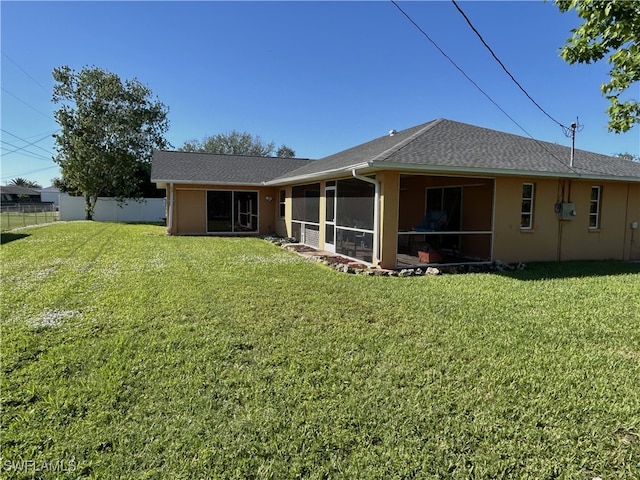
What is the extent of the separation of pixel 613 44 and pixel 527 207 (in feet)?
17.2

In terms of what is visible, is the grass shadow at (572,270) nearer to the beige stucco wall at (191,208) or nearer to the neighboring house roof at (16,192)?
the beige stucco wall at (191,208)

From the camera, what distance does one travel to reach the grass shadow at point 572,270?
8279 millimetres

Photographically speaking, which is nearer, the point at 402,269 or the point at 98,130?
the point at 402,269

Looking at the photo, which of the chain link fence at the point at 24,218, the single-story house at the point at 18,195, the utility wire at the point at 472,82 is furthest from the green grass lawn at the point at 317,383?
the single-story house at the point at 18,195

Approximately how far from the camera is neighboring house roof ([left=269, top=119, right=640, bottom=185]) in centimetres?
836

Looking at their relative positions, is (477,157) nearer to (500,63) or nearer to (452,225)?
(500,63)

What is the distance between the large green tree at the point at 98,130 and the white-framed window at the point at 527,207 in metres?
Answer: 23.8

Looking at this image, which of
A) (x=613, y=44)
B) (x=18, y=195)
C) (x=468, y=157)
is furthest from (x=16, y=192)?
(x=613, y=44)

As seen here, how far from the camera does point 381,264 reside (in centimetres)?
862

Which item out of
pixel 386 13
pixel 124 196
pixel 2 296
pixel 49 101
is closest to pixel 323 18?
pixel 386 13

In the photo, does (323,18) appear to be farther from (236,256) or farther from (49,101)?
(49,101)

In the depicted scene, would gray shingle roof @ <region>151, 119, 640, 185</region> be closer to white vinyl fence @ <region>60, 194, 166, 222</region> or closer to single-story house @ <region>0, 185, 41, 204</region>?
white vinyl fence @ <region>60, 194, 166, 222</region>

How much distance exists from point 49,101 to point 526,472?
102 ft

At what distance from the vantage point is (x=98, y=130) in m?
24.5
